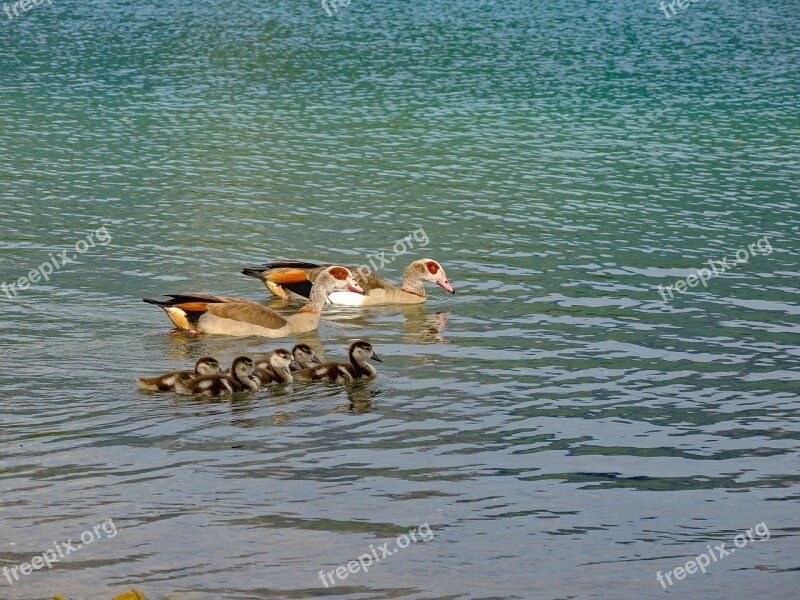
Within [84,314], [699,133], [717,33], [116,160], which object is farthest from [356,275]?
[717,33]

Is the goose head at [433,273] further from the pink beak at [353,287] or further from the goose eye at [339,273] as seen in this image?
the goose eye at [339,273]

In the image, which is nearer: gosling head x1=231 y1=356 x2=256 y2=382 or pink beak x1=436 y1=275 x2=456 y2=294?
gosling head x1=231 y1=356 x2=256 y2=382

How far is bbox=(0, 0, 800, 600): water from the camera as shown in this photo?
38.8 feet

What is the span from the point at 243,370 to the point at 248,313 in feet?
9.68

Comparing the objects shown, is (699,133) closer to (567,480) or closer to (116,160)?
(116,160)

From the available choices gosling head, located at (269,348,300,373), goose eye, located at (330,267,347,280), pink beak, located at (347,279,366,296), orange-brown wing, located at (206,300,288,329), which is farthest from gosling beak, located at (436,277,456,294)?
gosling head, located at (269,348,300,373)

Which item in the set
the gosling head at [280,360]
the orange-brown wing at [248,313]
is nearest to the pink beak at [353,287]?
the orange-brown wing at [248,313]

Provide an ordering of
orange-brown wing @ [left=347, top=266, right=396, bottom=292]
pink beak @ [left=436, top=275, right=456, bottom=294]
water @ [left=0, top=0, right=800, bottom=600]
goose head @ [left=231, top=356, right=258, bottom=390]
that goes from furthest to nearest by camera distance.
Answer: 1. pink beak @ [left=436, top=275, right=456, bottom=294]
2. orange-brown wing @ [left=347, top=266, right=396, bottom=292]
3. goose head @ [left=231, top=356, right=258, bottom=390]
4. water @ [left=0, top=0, right=800, bottom=600]

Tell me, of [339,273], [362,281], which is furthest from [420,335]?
[362,281]

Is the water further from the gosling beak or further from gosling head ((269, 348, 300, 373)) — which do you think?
gosling head ((269, 348, 300, 373))

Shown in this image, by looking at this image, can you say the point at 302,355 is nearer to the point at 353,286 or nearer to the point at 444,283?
the point at 353,286

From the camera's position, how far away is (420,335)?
20.0 meters

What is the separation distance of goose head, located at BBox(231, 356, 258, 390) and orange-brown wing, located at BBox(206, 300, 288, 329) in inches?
110

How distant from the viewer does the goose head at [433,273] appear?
22.0 metres
